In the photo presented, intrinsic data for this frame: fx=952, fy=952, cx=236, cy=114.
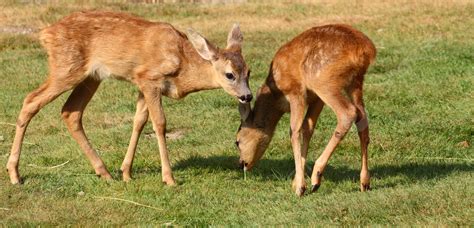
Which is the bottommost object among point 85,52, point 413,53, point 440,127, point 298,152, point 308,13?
point 308,13

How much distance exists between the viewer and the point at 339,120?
9.19 meters

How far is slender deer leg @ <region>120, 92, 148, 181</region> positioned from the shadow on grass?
2.08 ft

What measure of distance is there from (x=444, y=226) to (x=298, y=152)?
2479 mm

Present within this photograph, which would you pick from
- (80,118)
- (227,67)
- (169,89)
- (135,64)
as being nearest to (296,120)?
(227,67)

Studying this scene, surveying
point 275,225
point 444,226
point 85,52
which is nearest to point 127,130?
point 85,52

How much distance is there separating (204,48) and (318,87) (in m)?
1.34

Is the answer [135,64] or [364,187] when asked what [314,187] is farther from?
[135,64]

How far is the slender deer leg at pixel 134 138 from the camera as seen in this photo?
1010cm

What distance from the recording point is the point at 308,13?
76.4ft

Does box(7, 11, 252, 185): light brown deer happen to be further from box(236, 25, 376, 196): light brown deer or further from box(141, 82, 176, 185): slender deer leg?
box(236, 25, 376, 196): light brown deer

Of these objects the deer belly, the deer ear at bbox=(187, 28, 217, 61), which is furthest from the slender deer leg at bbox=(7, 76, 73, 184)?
the deer ear at bbox=(187, 28, 217, 61)

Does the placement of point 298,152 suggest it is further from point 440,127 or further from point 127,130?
point 127,130

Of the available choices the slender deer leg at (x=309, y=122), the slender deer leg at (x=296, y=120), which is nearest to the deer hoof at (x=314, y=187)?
the slender deer leg at (x=296, y=120)

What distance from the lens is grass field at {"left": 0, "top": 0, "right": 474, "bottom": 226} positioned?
8312mm
